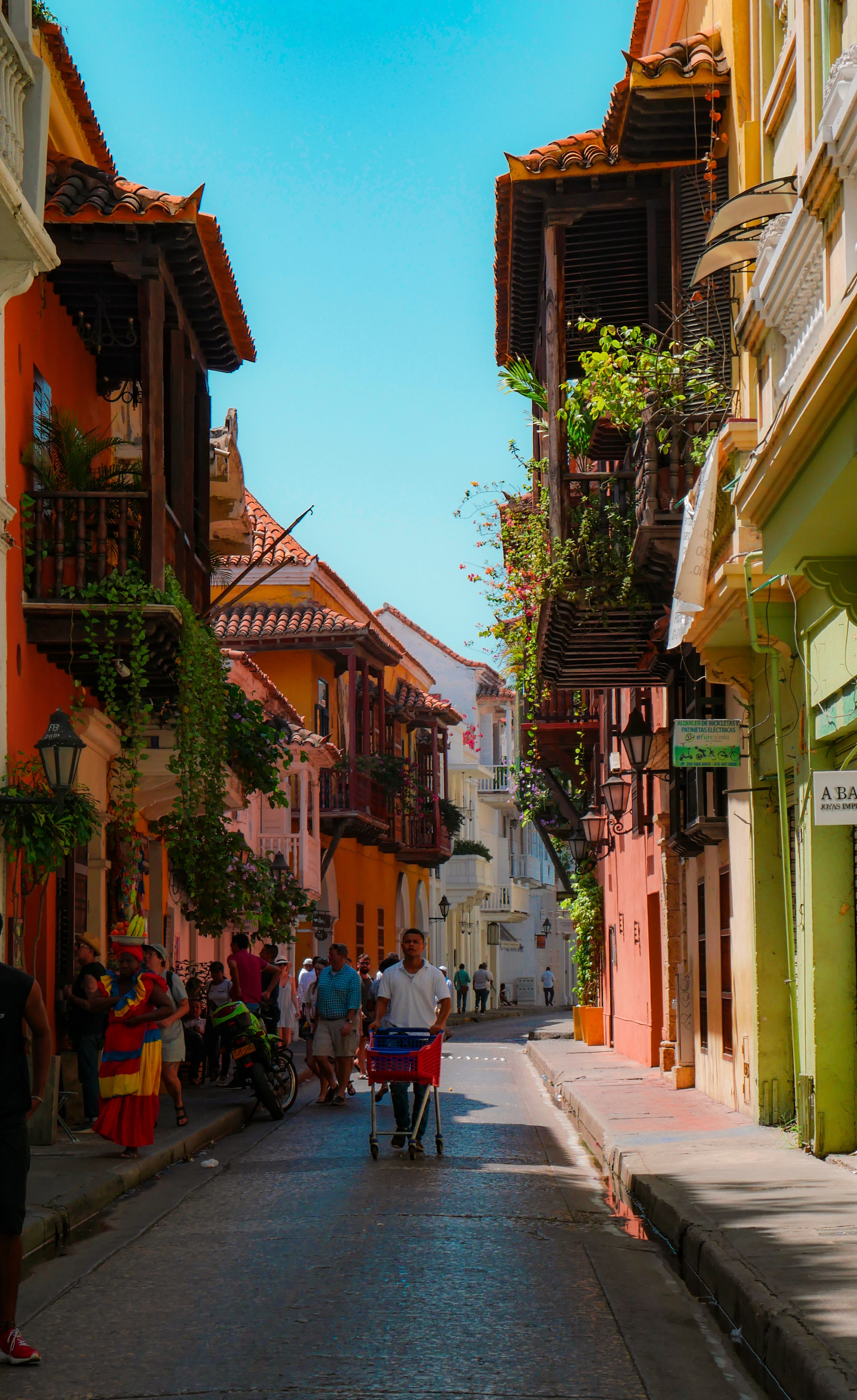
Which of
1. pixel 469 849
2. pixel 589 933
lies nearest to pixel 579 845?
pixel 589 933

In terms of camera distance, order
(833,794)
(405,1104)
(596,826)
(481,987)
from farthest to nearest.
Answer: (481,987)
(596,826)
(405,1104)
(833,794)

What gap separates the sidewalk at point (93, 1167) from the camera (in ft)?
29.9

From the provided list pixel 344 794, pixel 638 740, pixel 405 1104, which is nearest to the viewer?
pixel 405 1104

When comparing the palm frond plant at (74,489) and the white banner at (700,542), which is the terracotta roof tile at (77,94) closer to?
the palm frond plant at (74,489)

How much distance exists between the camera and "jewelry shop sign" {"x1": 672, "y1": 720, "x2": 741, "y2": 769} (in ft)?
45.0

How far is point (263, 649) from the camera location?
125ft

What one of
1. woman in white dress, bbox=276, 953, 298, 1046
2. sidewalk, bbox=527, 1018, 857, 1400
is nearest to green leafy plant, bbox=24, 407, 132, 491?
sidewalk, bbox=527, 1018, 857, 1400

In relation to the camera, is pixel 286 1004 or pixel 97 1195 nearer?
pixel 97 1195

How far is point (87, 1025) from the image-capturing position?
47.6 ft

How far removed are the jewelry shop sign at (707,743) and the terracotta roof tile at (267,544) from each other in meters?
19.5

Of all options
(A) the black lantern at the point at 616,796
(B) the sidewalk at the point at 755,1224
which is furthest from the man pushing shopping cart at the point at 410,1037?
(A) the black lantern at the point at 616,796

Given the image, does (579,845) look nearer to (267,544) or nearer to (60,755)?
(267,544)

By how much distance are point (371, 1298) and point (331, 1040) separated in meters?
10.5

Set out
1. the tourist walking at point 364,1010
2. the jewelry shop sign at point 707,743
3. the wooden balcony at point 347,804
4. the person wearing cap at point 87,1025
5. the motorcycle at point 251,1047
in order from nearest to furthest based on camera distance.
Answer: the jewelry shop sign at point 707,743
the person wearing cap at point 87,1025
the motorcycle at point 251,1047
the tourist walking at point 364,1010
the wooden balcony at point 347,804
